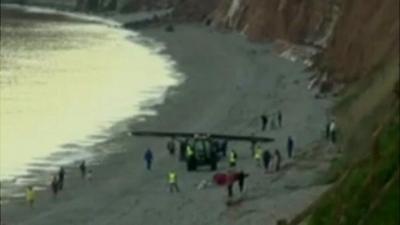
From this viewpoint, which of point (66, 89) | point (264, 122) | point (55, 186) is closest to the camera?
point (55, 186)

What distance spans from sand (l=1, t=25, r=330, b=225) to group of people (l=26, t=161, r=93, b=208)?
0.31m

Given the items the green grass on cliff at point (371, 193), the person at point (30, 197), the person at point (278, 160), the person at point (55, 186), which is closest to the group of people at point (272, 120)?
the person at point (278, 160)

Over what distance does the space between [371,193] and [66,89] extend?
6797 cm

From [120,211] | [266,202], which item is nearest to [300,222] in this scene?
[266,202]

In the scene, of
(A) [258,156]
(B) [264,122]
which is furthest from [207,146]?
(B) [264,122]

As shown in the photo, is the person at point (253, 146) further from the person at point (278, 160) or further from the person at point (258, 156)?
the person at point (278, 160)

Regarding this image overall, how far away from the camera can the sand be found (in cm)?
4003

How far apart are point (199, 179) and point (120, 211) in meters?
5.24

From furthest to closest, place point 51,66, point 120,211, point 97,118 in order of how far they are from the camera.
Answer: point 51,66, point 97,118, point 120,211

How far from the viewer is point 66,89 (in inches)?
3553

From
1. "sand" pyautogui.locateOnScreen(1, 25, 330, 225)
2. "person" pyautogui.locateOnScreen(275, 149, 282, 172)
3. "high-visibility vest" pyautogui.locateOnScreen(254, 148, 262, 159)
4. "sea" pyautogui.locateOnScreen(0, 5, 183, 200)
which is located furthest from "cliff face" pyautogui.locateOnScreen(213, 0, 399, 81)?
"sea" pyautogui.locateOnScreen(0, 5, 183, 200)

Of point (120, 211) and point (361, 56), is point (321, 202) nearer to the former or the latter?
point (120, 211)

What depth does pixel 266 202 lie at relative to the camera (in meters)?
37.9

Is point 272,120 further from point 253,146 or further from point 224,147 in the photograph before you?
point 224,147
